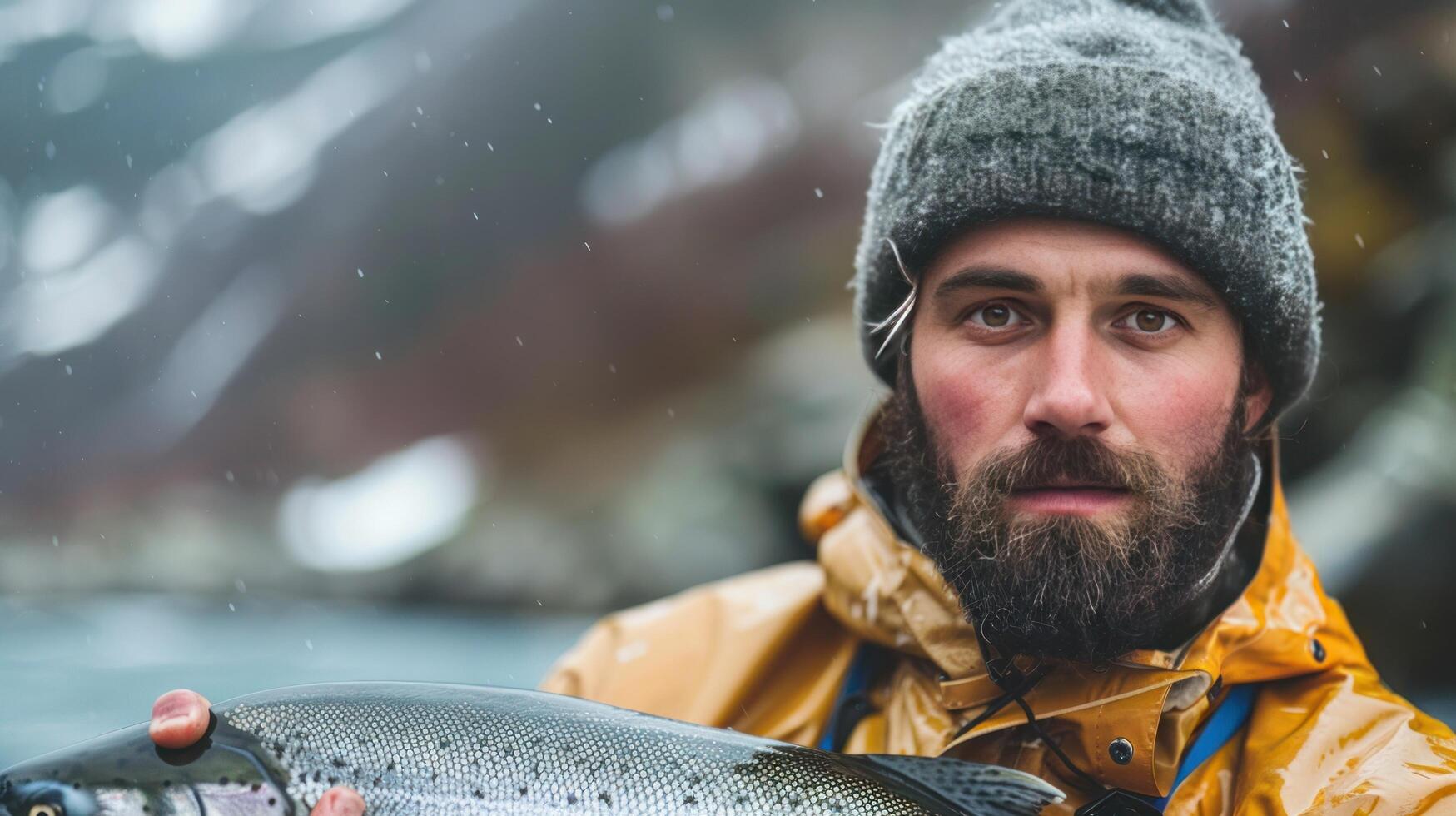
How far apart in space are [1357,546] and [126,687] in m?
6.86

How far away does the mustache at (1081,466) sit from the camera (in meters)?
1.70

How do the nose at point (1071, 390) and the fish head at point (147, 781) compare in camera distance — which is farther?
the nose at point (1071, 390)

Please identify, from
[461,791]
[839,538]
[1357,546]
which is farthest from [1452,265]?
[461,791]

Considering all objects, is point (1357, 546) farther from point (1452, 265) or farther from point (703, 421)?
point (703, 421)

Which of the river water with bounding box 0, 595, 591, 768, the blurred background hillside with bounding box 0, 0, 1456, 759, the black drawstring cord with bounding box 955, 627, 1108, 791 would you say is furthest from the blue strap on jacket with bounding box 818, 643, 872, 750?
the blurred background hillside with bounding box 0, 0, 1456, 759

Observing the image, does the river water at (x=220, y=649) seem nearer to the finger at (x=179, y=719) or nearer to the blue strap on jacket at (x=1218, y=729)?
the finger at (x=179, y=719)

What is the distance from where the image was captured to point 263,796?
1441mm

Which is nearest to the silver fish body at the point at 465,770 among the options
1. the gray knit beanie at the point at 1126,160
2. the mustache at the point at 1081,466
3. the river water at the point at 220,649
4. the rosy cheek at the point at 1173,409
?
the mustache at the point at 1081,466

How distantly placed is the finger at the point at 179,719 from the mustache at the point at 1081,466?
3.99ft

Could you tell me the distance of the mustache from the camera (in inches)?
66.8

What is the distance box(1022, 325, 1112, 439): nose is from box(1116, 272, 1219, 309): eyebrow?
10 centimetres

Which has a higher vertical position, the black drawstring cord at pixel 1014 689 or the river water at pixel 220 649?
the black drawstring cord at pixel 1014 689

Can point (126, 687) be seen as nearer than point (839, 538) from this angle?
No

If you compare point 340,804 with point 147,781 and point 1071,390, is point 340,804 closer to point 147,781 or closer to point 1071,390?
point 147,781
